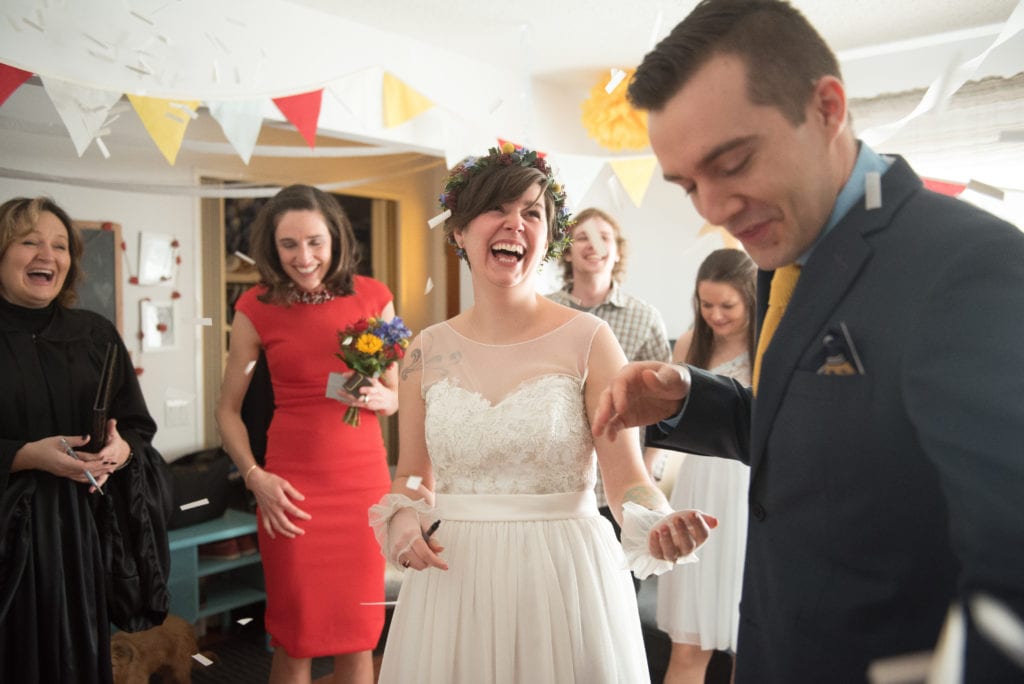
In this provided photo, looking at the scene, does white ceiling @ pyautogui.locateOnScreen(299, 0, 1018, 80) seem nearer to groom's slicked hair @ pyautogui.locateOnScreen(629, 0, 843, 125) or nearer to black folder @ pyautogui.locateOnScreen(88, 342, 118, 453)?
black folder @ pyautogui.locateOnScreen(88, 342, 118, 453)

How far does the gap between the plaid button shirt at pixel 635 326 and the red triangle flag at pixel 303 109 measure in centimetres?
133

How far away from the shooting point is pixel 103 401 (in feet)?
6.69

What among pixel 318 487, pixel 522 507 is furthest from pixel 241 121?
pixel 522 507

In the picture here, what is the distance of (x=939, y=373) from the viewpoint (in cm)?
71

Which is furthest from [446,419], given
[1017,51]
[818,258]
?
[1017,51]

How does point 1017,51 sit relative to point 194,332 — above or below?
above

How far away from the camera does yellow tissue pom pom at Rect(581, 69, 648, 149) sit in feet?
13.9

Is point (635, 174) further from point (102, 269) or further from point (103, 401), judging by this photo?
point (103, 401)

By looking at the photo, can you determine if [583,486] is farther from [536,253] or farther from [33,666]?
[33,666]

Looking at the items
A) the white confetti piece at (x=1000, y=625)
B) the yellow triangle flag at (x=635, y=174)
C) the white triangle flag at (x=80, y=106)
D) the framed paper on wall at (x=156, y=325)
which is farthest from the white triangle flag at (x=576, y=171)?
the white confetti piece at (x=1000, y=625)

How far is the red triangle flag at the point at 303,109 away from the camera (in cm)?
295

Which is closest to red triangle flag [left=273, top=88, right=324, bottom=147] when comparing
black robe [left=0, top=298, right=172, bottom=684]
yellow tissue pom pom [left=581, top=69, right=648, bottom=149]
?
black robe [left=0, top=298, right=172, bottom=684]

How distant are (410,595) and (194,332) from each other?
2324mm

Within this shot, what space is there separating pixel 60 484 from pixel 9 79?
1279mm
